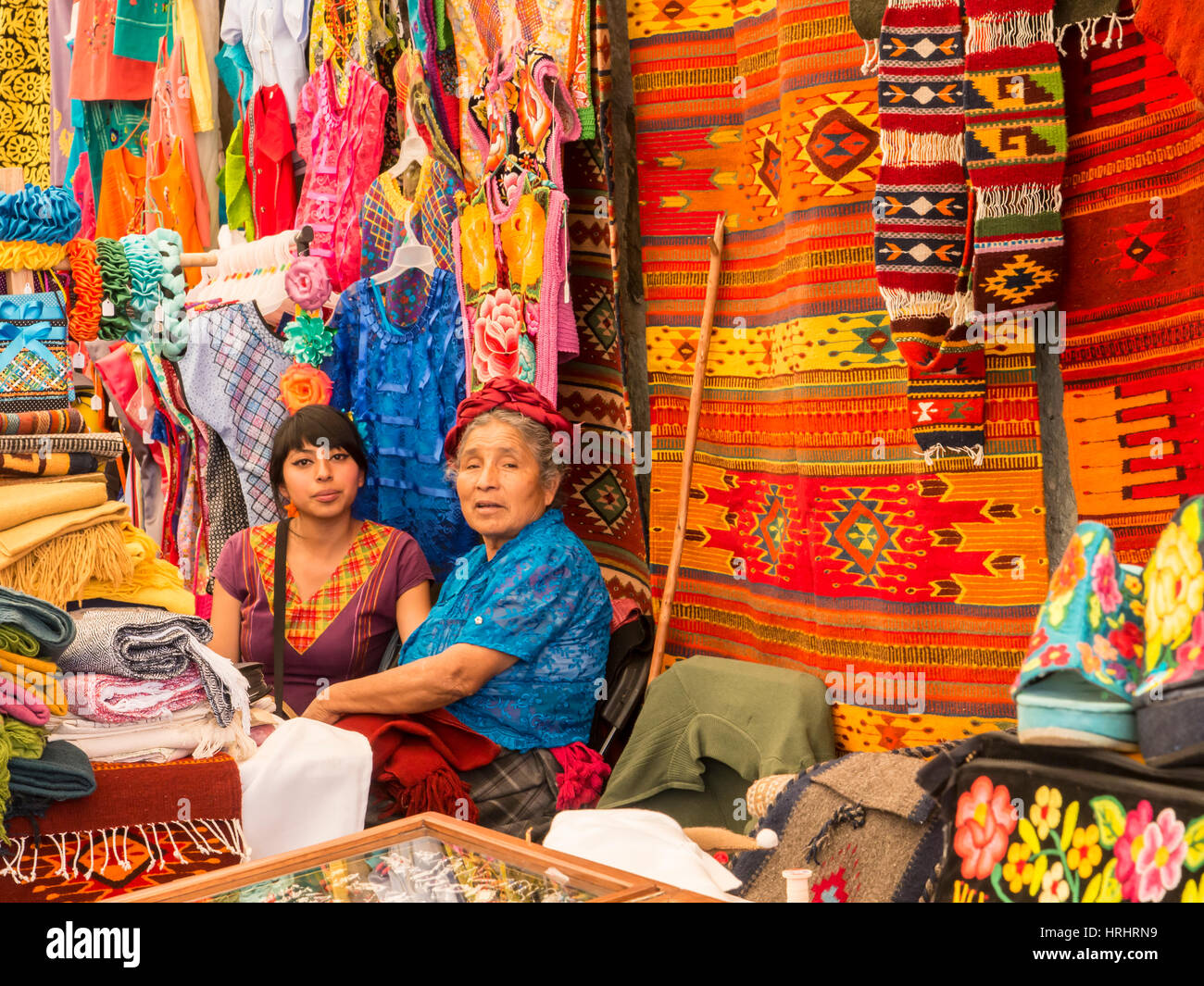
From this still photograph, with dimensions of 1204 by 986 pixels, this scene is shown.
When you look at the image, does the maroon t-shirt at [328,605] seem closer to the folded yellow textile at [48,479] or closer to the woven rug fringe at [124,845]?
the folded yellow textile at [48,479]

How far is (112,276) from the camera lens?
229 centimetres

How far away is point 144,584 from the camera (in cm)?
224

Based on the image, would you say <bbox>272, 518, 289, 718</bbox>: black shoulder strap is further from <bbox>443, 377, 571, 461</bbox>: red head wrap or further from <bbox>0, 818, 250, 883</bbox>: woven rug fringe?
<bbox>0, 818, 250, 883</bbox>: woven rug fringe

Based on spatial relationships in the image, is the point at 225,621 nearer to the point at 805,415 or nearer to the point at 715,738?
the point at 715,738

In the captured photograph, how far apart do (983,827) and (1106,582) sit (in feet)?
1.08

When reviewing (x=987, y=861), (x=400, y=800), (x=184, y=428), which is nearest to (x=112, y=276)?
(x=400, y=800)

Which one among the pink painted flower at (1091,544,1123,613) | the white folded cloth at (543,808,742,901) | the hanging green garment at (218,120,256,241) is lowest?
the white folded cloth at (543,808,742,901)

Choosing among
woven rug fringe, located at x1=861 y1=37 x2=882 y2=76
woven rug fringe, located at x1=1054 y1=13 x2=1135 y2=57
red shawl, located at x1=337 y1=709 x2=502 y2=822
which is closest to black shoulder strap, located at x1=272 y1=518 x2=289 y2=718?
red shawl, located at x1=337 y1=709 x2=502 y2=822

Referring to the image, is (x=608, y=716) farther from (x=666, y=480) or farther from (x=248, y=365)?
(x=248, y=365)

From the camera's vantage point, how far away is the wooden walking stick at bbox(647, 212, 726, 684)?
3.33 m

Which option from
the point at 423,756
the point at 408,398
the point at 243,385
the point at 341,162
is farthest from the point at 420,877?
the point at 341,162

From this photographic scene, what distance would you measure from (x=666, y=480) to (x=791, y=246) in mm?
789

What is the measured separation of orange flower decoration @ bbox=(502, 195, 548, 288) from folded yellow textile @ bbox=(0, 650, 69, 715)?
190 centimetres

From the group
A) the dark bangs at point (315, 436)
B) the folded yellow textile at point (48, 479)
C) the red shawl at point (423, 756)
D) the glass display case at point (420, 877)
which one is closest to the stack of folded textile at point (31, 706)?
the folded yellow textile at point (48, 479)
